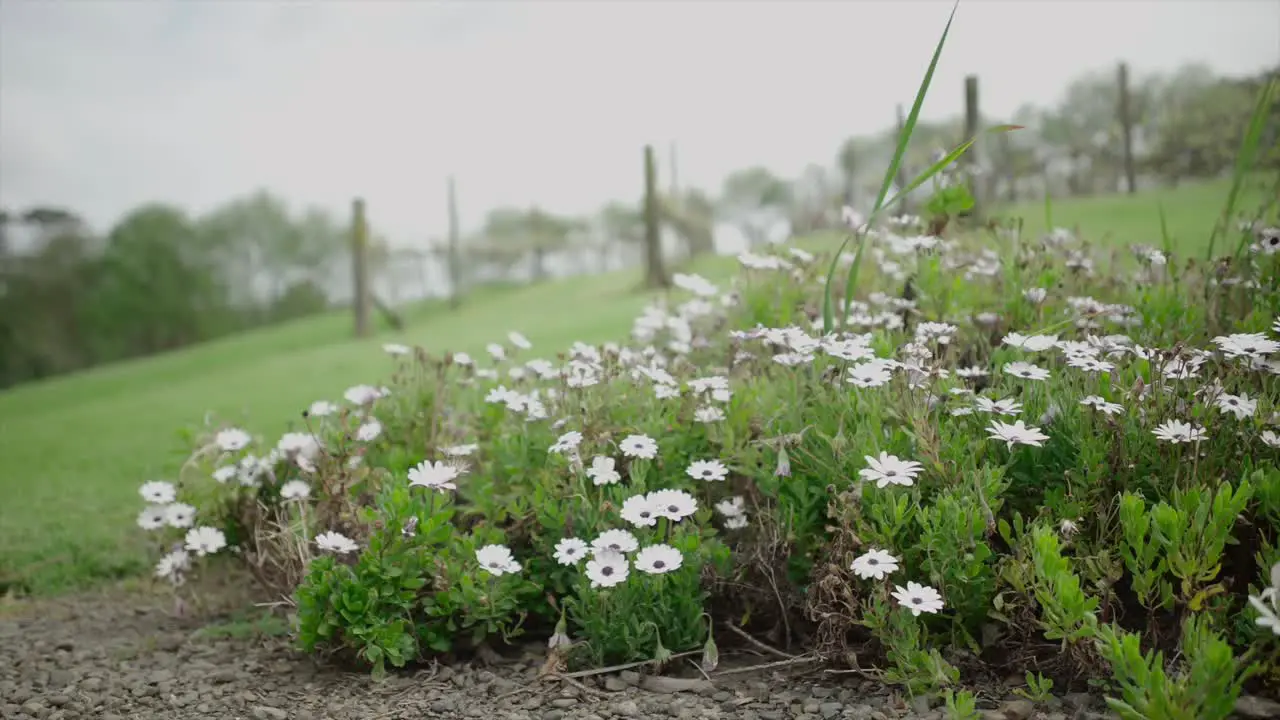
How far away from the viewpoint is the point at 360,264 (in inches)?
442

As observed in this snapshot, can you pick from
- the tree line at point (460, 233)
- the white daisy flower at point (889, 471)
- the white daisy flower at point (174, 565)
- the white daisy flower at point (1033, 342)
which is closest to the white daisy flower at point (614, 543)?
the white daisy flower at point (889, 471)

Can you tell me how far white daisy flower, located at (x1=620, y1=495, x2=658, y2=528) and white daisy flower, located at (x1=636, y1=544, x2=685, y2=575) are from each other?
0.23 ft

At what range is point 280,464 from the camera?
334cm

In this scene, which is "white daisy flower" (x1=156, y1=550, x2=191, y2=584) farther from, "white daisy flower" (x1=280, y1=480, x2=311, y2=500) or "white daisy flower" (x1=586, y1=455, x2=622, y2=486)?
"white daisy flower" (x1=586, y1=455, x2=622, y2=486)

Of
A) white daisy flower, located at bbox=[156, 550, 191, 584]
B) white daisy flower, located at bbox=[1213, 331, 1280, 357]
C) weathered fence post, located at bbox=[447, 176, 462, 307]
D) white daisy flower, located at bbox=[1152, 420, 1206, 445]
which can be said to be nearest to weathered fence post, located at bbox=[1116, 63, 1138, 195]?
weathered fence post, located at bbox=[447, 176, 462, 307]

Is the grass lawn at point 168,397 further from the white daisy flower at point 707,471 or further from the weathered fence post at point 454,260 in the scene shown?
the white daisy flower at point 707,471

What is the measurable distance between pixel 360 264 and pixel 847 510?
33.1ft

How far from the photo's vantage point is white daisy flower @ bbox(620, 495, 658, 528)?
2.32 m

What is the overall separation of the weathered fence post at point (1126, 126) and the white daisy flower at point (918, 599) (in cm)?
1225

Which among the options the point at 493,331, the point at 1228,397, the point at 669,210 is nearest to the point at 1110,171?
the point at 669,210

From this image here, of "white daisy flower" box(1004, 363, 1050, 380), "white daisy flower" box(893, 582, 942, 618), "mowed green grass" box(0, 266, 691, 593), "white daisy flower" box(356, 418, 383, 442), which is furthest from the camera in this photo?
"mowed green grass" box(0, 266, 691, 593)

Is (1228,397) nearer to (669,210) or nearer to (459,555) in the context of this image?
(459,555)

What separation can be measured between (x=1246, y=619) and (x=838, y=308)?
199 centimetres

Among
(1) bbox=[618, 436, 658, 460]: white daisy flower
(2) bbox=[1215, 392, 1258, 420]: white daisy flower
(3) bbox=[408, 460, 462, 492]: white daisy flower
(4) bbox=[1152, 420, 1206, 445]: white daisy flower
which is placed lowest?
(3) bbox=[408, 460, 462, 492]: white daisy flower
